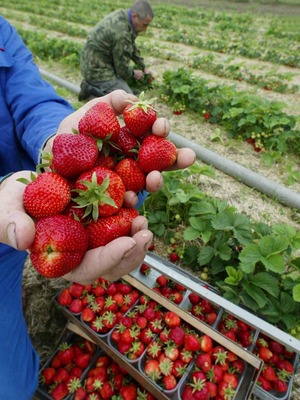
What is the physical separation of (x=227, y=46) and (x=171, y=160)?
8.39 meters

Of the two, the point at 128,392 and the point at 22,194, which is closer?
the point at 22,194

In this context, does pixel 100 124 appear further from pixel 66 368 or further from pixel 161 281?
pixel 66 368

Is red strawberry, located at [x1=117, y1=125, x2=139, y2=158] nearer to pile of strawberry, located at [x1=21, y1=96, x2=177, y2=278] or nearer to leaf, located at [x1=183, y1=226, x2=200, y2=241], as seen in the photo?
pile of strawberry, located at [x1=21, y1=96, x2=177, y2=278]

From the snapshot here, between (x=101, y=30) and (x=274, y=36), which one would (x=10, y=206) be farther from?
(x=274, y=36)

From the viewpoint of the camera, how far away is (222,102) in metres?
4.70

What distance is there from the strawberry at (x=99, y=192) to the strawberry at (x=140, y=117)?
29 cm

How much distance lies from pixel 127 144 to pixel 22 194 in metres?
0.52

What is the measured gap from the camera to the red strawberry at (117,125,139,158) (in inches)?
57.5

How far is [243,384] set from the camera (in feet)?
5.57

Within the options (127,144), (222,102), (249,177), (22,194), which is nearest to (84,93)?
(222,102)

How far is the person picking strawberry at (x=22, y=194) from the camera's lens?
1147mm

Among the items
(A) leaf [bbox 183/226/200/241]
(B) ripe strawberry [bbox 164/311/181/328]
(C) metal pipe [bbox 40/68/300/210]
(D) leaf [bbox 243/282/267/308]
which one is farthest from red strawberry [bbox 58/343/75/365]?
(C) metal pipe [bbox 40/68/300/210]

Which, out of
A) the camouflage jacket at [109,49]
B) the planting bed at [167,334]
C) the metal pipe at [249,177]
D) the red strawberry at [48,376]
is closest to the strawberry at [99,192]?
the planting bed at [167,334]

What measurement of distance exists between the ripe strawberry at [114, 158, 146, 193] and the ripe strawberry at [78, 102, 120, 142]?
134 mm
